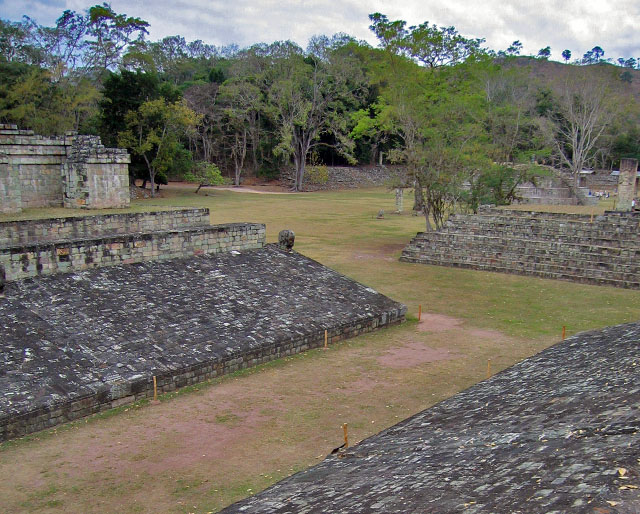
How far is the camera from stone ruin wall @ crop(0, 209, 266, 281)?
12328 millimetres

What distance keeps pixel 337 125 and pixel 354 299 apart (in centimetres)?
4499

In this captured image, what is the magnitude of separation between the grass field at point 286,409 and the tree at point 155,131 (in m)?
29.7

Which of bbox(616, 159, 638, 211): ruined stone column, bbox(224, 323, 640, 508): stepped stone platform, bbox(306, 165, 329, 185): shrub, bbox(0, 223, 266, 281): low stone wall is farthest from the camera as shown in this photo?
bbox(306, 165, 329, 185): shrub

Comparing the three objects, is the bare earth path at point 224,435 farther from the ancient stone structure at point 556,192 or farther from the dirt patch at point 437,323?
the ancient stone structure at point 556,192

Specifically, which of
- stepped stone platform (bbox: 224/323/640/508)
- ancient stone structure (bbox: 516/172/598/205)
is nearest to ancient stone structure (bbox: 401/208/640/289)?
stepped stone platform (bbox: 224/323/640/508)

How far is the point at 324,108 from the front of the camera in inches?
2291

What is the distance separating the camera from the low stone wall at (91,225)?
14695 millimetres

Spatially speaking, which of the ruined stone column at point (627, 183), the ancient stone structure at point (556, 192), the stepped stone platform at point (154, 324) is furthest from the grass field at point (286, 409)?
the ancient stone structure at point (556, 192)

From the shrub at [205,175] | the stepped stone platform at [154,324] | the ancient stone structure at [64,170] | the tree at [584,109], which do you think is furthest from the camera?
the shrub at [205,175]

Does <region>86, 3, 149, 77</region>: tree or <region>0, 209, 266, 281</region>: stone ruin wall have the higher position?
<region>86, 3, 149, 77</region>: tree

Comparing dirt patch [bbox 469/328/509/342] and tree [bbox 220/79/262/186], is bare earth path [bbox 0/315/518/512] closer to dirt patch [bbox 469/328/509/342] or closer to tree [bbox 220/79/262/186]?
dirt patch [bbox 469/328/509/342]

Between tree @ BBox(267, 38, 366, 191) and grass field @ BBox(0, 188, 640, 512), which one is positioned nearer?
grass field @ BBox(0, 188, 640, 512)

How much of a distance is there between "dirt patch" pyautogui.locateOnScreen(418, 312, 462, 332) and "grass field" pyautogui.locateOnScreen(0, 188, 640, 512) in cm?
4

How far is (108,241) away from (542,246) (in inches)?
652
